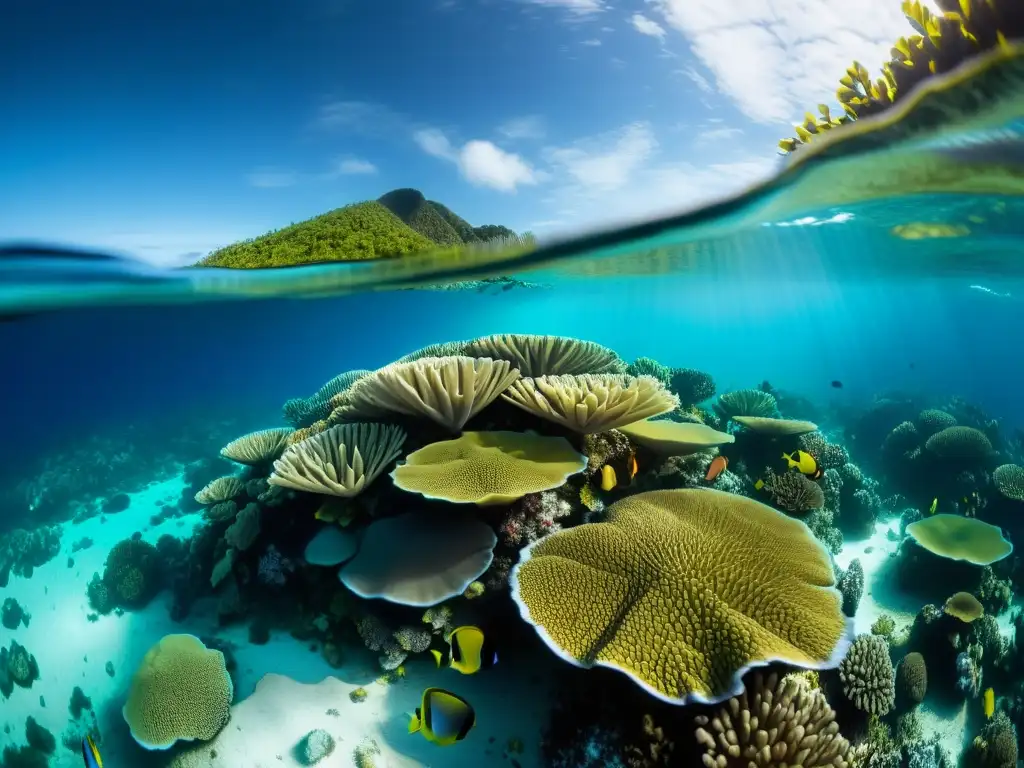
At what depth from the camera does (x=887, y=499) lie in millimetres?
10430

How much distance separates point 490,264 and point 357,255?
3916 mm

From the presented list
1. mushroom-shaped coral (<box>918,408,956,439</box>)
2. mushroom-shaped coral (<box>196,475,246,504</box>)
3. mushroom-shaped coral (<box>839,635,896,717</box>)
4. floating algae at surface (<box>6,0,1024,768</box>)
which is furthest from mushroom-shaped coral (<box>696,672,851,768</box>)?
mushroom-shaped coral (<box>918,408,956,439</box>)

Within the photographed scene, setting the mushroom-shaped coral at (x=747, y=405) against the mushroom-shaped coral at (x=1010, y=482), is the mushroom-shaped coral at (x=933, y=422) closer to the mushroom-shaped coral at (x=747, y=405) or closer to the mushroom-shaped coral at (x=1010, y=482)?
the mushroom-shaped coral at (x=1010, y=482)

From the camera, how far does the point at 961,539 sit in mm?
7195

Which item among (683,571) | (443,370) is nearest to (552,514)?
(683,571)

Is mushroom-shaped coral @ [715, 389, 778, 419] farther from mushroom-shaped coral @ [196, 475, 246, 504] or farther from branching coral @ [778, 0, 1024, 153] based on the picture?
mushroom-shaped coral @ [196, 475, 246, 504]

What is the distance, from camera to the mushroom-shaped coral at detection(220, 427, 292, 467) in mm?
6734

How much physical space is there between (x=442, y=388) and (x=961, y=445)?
40.3 ft

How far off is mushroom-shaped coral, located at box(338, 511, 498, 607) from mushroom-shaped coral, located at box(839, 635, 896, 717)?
3212mm

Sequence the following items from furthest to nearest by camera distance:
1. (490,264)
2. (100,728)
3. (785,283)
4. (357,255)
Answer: (785,283) → (490,264) → (357,255) → (100,728)

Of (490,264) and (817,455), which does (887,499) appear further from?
(490,264)

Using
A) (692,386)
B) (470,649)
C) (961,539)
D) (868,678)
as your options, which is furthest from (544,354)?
(961,539)

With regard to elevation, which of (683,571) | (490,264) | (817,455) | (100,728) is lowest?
(100,728)

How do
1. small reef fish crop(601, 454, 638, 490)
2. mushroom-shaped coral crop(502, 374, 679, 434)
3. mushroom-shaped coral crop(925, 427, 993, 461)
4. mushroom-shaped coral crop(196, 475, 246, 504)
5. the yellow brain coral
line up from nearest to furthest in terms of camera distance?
the yellow brain coral → mushroom-shaped coral crop(502, 374, 679, 434) → small reef fish crop(601, 454, 638, 490) → mushroom-shaped coral crop(196, 475, 246, 504) → mushroom-shaped coral crop(925, 427, 993, 461)
